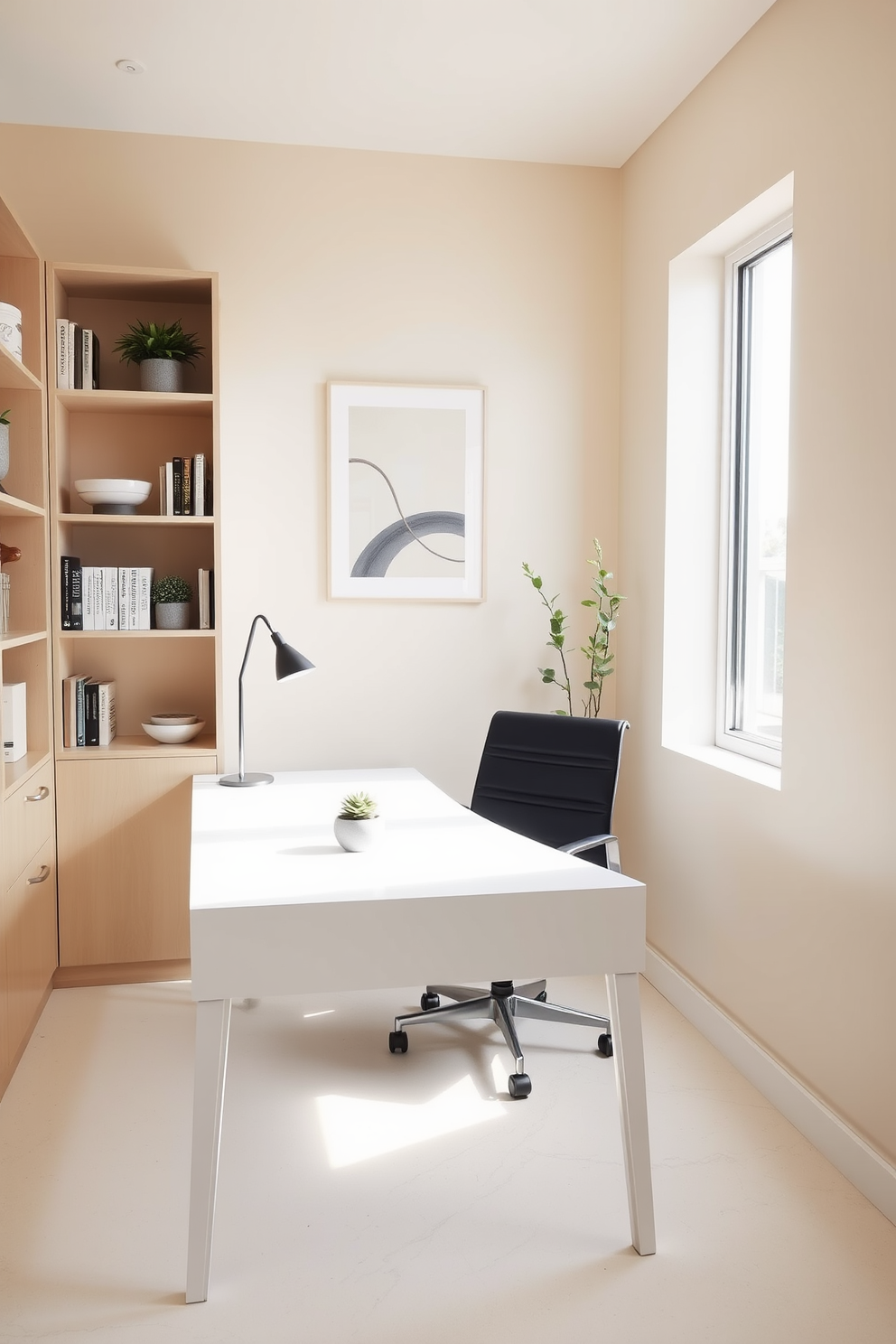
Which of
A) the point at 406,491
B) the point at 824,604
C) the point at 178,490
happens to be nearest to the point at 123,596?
the point at 178,490

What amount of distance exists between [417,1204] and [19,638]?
181 cm

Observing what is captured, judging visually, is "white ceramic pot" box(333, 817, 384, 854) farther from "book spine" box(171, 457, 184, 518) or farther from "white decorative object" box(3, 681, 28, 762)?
"book spine" box(171, 457, 184, 518)

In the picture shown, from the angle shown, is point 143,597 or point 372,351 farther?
point 372,351

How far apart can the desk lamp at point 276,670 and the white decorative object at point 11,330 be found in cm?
102

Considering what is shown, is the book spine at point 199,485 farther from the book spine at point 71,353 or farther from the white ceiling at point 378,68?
the white ceiling at point 378,68

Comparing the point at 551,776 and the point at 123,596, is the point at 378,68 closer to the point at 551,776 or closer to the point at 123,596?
the point at 123,596

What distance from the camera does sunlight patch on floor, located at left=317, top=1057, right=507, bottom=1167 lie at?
2439 mm

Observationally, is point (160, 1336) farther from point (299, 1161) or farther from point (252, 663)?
point (252, 663)

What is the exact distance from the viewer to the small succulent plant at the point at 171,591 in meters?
3.49

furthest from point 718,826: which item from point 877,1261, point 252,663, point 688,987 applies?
point 252,663

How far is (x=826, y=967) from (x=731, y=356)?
1.92 metres

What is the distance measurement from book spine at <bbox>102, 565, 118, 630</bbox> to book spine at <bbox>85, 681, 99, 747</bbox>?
0.23m

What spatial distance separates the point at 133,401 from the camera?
11.0 ft

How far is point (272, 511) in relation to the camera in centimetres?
367
